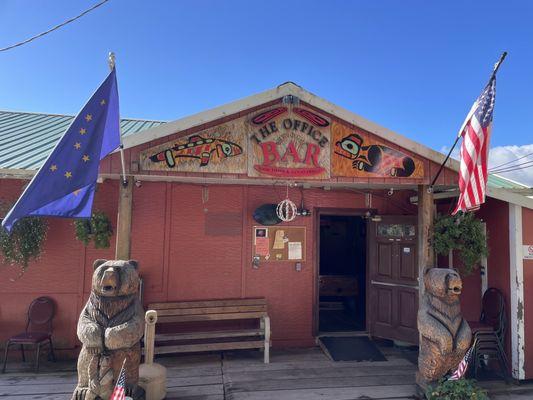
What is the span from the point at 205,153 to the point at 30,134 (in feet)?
16.0

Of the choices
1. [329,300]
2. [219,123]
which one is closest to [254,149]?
[219,123]

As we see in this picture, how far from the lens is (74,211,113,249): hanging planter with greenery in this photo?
5195mm


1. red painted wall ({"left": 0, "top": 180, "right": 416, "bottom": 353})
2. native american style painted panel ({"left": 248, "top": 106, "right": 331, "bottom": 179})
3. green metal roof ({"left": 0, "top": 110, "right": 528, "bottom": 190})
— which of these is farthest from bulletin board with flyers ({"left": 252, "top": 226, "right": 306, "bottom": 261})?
green metal roof ({"left": 0, "top": 110, "right": 528, "bottom": 190})

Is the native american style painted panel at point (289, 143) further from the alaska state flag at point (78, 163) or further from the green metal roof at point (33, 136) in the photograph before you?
the green metal roof at point (33, 136)

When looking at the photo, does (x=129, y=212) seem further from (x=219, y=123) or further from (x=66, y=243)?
(x=66, y=243)

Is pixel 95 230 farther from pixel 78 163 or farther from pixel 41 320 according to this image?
Answer: pixel 78 163

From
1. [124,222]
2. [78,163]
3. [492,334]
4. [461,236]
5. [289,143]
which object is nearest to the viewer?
[78,163]

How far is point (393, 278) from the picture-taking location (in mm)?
6414

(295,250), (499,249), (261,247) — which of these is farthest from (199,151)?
(499,249)

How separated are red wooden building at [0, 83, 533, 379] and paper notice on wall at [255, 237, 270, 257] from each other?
2 centimetres

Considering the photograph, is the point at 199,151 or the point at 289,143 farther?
the point at 289,143

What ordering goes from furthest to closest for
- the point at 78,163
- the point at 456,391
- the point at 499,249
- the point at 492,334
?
1. the point at 499,249
2. the point at 492,334
3. the point at 456,391
4. the point at 78,163

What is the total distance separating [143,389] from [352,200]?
446 cm

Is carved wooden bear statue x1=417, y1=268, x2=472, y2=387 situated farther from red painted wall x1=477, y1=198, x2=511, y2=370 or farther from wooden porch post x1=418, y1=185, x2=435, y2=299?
red painted wall x1=477, y1=198, x2=511, y2=370
